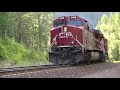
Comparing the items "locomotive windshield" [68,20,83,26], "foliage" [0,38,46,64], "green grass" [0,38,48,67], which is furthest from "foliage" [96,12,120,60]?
"locomotive windshield" [68,20,83,26]

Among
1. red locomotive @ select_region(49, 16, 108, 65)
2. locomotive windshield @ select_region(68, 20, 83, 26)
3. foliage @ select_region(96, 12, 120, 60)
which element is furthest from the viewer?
foliage @ select_region(96, 12, 120, 60)

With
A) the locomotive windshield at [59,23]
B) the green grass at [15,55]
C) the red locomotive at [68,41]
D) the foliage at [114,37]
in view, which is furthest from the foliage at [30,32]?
the red locomotive at [68,41]

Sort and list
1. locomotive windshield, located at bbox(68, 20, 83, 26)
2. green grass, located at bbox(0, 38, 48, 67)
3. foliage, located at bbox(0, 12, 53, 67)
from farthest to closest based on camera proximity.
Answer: foliage, located at bbox(0, 12, 53, 67) → green grass, located at bbox(0, 38, 48, 67) → locomotive windshield, located at bbox(68, 20, 83, 26)

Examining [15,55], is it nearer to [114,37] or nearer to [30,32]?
[30,32]

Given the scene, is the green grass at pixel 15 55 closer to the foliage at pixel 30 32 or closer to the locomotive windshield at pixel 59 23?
the foliage at pixel 30 32

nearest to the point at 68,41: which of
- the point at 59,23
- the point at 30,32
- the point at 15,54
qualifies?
the point at 59,23

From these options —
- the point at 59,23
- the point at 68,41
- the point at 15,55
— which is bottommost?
the point at 15,55

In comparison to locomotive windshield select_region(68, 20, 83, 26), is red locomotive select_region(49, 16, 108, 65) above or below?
Result: below

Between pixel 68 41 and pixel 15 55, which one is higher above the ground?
pixel 68 41

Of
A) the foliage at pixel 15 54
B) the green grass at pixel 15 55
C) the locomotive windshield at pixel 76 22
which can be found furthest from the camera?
the foliage at pixel 15 54

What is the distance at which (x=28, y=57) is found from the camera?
30734 mm

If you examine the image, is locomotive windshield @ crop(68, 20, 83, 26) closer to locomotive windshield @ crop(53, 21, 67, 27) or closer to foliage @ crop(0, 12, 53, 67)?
locomotive windshield @ crop(53, 21, 67, 27)
